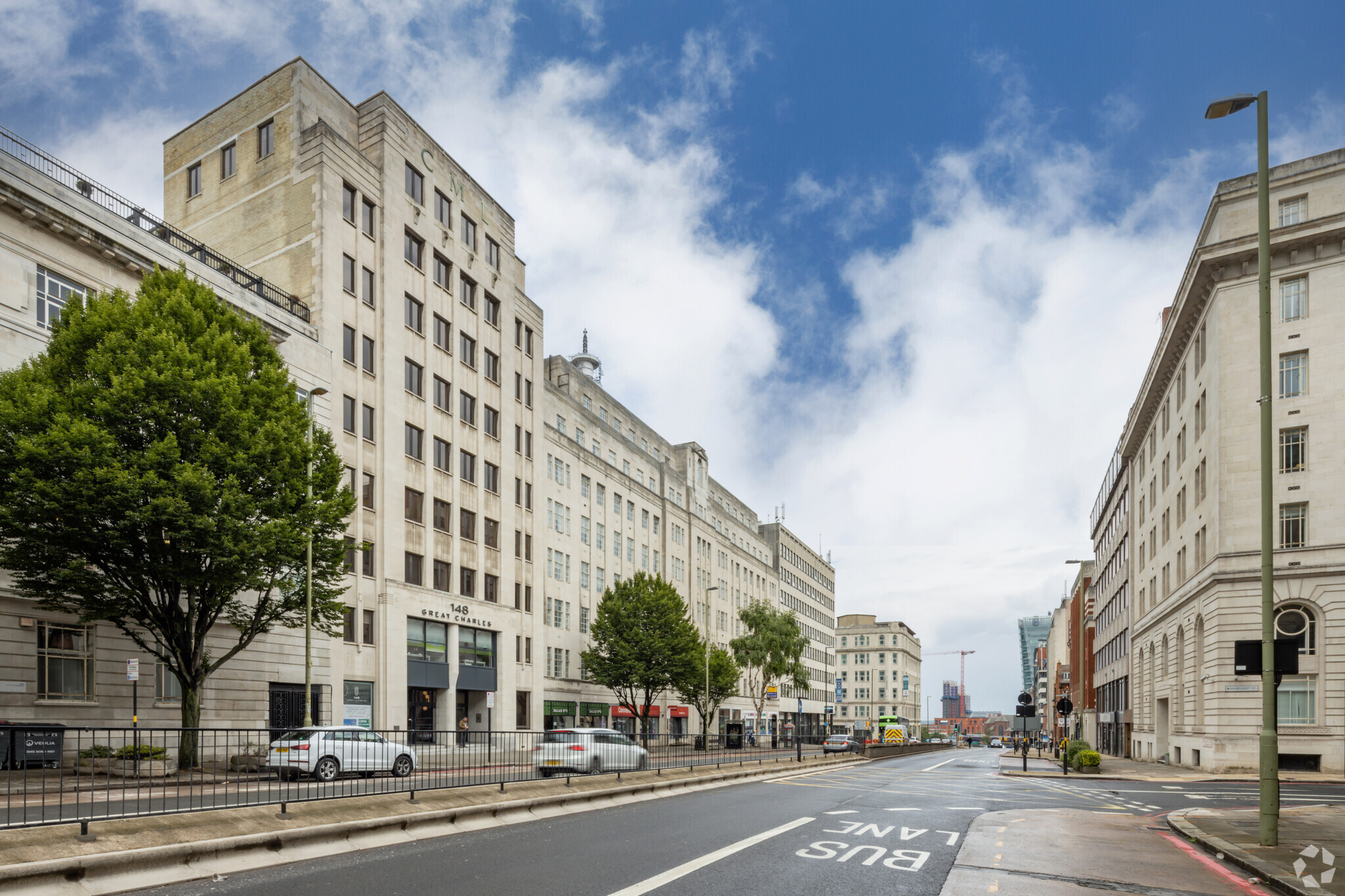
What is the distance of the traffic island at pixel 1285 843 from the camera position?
10.9m

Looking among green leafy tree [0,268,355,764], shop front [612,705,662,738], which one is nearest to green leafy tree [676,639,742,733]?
shop front [612,705,662,738]

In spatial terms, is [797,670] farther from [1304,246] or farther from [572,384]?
[1304,246]

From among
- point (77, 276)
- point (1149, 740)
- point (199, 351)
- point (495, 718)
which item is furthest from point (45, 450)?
point (1149, 740)

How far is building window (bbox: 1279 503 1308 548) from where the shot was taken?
4131 centimetres

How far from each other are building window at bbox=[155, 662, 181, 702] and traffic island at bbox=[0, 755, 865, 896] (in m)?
17.1

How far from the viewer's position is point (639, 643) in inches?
2532

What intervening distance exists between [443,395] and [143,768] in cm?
3644

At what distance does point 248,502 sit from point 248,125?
2553 centimetres

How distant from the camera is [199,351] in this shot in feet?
86.5

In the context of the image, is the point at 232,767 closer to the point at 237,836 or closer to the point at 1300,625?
the point at 237,836

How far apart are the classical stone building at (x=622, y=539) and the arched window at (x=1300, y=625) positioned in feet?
121

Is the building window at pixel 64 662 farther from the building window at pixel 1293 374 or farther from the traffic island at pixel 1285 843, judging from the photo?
the building window at pixel 1293 374

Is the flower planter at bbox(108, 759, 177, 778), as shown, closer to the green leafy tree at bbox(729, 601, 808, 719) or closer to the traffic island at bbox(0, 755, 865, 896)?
the traffic island at bbox(0, 755, 865, 896)

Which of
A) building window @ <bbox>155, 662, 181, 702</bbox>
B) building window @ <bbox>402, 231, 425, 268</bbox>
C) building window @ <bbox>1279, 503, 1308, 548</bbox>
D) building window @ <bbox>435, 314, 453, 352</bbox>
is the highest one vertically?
building window @ <bbox>402, 231, 425, 268</bbox>
